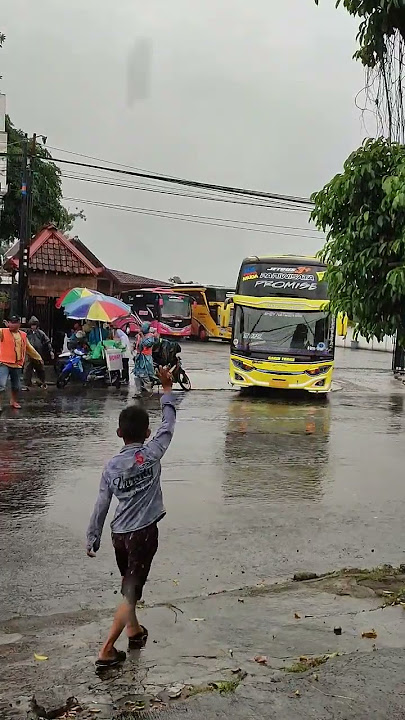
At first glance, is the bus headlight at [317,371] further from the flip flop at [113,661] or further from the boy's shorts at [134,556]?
the flip flop at [113,661]

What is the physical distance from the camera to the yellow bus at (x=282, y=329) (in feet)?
66.8

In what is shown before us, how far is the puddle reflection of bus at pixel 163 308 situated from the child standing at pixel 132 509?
42.3 meters

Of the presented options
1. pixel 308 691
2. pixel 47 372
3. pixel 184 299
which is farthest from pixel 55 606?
pixel 184 299

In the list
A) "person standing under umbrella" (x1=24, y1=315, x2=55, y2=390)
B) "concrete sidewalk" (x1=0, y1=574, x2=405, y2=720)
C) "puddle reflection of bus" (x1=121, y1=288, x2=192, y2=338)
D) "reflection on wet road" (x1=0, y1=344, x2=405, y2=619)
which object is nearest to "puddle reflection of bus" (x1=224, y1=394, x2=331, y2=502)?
"reflection on wet road" (x1=0, y1=344, x2=405, y2=619)

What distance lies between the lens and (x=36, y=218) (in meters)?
28.7

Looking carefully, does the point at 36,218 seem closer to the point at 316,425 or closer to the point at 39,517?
the point at 316,425

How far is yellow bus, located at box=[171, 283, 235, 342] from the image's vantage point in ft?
164

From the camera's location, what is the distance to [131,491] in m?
4.70

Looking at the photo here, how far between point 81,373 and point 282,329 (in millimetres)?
5368

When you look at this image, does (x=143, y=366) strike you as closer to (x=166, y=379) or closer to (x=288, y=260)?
(x=288, y=260)

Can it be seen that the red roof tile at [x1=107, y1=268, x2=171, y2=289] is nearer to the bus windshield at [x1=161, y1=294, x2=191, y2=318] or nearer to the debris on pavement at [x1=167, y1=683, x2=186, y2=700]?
the bus windshield at [x1=161, y1=294, x2=191, y2=318]

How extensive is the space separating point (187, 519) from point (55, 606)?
261cm

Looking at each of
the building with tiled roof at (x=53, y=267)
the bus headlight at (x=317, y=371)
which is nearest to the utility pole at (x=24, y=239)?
the building with tiled roof at (x=53, y=267)

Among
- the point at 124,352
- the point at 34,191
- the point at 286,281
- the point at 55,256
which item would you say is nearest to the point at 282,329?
the point at 286,281
